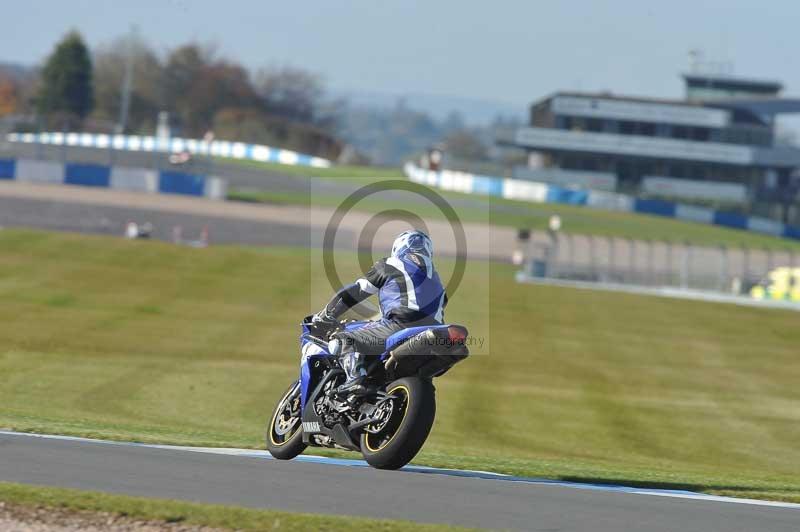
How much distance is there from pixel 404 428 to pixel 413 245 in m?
1.58

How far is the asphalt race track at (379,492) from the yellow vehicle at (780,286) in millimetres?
33970

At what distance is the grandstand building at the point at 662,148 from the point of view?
108 metres

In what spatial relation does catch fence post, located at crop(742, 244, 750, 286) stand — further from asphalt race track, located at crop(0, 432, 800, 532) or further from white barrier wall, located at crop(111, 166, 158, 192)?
asphalt race track, located at crop(0, 432, 800, 532)

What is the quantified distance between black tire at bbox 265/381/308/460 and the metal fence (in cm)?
3255

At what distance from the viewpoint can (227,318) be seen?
2950cm

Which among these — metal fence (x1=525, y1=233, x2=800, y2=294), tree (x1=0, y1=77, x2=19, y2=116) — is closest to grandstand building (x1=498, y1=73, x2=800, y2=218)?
metal fence (x1=525, y1=233, x2=800, y2=294)

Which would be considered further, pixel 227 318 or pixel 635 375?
pixel 227 318

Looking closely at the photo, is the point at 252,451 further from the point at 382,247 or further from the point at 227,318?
the point at 382,247

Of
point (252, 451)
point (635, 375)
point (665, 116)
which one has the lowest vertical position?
point (635, 375)

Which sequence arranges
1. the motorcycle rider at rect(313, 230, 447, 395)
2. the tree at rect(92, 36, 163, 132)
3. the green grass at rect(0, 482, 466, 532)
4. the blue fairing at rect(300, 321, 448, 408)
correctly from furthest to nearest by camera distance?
the tree at rect(92, 36, 163, 132), the motorcycle rider at rect(313, 230, 447, 395), the blue fairing at rect(300, 321, 448, 408), the green grass at rect(0, 482, 466, 532)

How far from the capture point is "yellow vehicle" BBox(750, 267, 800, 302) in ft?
137

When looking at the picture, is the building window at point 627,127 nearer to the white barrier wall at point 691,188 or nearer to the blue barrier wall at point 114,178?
the white barrier wall at point 691,188

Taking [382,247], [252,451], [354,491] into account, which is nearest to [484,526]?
[354,491]

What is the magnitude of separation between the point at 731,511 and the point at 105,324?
2036 centimetres
